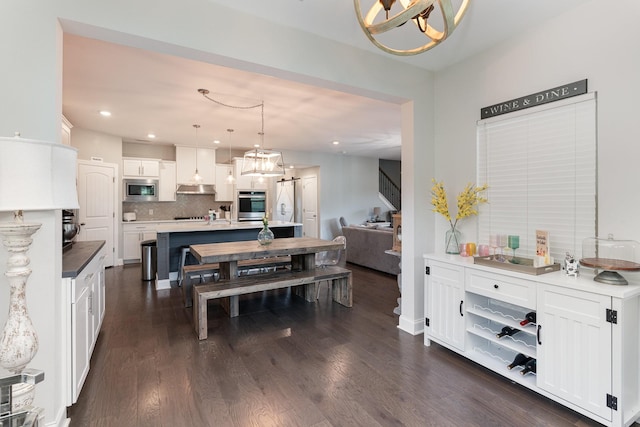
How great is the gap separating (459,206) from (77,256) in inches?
126

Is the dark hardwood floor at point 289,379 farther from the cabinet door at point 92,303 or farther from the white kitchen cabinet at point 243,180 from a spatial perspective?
the white kitchen cabinet at point 243,180

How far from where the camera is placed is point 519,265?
2.22 m

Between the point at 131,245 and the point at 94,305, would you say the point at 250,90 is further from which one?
the point at 131,245

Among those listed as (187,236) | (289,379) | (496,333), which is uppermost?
(187,236)

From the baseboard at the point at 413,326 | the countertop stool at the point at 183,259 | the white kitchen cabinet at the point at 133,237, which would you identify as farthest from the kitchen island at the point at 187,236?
the baseboard at the point at 413,326

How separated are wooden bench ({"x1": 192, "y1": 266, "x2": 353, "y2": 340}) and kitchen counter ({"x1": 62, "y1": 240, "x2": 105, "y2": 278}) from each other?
99cm

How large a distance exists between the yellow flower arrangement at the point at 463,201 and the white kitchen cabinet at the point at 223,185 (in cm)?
570

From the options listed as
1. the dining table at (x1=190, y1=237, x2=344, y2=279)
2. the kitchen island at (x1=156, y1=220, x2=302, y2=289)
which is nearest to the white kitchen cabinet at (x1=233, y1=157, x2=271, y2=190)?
the kitchen island at (x1=156, y1=220, x2=302, y2=289)

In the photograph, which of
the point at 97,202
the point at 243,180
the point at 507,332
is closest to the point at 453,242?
the point at 507,332

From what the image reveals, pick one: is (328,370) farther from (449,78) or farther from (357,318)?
(449,78)

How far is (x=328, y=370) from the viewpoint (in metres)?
2.45

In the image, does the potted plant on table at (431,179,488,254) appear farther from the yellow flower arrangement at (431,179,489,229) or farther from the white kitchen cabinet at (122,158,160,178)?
the white kitchen cabinet at (122,158,160,178)

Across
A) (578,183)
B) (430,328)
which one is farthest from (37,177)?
(578,183)

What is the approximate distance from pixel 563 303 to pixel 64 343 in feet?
10.1
